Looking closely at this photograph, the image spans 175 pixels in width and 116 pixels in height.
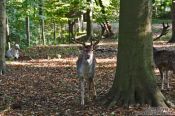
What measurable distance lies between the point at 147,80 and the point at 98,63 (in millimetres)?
9535

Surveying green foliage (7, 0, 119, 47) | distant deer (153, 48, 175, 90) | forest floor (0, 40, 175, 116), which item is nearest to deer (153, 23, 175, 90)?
distant deer (153, 48, 175, 90)

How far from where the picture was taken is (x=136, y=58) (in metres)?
9.95

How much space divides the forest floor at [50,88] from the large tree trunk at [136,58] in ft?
1.26

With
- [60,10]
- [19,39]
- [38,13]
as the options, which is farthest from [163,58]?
[60,10]

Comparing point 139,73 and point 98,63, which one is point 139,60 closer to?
point 139,73

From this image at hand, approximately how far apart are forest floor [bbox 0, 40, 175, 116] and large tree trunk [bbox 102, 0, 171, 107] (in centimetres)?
38

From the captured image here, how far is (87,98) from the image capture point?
1110 cm

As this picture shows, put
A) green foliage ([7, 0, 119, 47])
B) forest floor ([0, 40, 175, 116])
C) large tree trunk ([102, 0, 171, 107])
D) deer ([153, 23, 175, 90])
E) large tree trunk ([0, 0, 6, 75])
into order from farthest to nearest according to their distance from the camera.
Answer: green foliage ([7, 0, 119, 47]) → large tree trunk ([0, 0, 6, 75]) → deer ([153, 23, 175, 90]) → forest floor ([0, 40, 175, 116]) → large tree trunk ([102, 0, 171, 107])

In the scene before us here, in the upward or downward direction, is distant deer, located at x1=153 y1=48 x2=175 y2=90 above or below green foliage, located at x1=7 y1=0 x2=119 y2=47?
below

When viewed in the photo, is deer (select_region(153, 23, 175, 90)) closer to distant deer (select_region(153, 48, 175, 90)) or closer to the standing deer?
distant deer (select_region(153, 48, 175, 90))

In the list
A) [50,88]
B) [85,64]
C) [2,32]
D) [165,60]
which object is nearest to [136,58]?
[85,64]

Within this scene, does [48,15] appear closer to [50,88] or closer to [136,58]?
[50,88]

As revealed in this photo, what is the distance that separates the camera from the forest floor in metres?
10.0

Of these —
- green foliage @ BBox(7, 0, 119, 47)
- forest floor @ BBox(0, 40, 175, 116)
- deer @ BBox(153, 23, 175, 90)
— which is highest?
green foliage @ BBox(7, 0, 119, 47)
